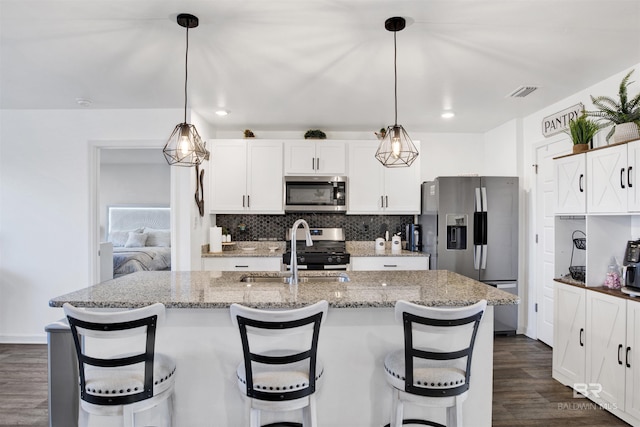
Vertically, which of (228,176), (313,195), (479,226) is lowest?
(479,226)

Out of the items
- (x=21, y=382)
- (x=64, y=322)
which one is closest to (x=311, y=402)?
(x=64, y=322)

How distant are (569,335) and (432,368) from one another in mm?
1859

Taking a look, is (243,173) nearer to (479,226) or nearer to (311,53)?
(311,53)

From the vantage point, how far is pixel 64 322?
2.11 metres

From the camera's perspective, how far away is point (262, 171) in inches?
176

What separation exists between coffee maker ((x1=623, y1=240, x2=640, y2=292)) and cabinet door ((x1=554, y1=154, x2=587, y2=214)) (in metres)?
0.40

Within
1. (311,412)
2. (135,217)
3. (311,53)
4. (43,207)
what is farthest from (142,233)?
(311,412)

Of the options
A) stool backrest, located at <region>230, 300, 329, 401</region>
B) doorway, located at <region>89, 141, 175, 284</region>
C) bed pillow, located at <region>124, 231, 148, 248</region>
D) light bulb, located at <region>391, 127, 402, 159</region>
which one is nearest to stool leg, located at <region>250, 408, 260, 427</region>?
stool backrest, located at <region>230, 300, 329, 401</region>

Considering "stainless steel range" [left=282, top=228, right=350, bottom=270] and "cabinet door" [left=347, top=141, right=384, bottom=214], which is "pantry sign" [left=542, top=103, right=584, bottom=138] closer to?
"cabinet door" [left=347, top=141, right=384, bottom=214]

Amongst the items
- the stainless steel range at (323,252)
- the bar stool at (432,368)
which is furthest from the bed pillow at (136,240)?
the bar stool at (432,368)

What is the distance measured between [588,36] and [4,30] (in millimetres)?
3642

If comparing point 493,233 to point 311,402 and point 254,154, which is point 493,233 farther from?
point 311,402

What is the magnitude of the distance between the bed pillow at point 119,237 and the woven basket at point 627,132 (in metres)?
7.09

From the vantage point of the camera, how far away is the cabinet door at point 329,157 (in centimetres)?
448
